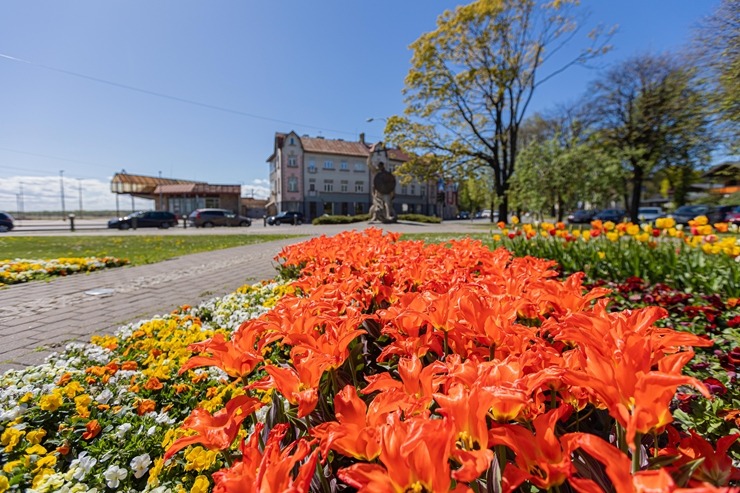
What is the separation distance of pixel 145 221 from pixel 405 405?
3701 centimetres

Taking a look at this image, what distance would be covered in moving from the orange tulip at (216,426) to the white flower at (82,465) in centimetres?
108

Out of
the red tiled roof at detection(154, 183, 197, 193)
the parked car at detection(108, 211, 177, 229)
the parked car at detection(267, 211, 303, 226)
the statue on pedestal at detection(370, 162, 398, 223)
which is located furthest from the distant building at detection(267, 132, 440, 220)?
the parked car at detection(108, 211, 177, 229)

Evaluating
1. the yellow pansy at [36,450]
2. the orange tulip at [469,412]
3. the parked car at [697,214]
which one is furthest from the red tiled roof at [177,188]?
the orange tulip at [469,412]

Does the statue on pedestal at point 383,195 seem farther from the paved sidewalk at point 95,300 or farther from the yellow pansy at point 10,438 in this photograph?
the yellow pansy at point 10,438

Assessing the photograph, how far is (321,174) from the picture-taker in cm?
5309

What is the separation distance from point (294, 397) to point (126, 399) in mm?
1839

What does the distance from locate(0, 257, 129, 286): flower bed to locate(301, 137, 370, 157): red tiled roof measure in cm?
4560

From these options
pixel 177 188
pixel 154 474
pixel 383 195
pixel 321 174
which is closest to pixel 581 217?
pixel 383 195

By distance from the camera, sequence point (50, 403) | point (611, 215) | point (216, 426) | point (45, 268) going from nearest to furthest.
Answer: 1. point (216, 426)
2. point (50, 403)
3. point (45, 268)
4. point (611, 215)

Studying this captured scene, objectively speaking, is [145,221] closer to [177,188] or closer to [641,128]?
[177,188]

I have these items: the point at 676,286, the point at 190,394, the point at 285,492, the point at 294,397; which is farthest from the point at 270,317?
the point at 676,286

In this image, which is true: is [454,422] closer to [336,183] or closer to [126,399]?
[126,399]

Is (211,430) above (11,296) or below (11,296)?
above

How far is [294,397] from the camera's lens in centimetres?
94
